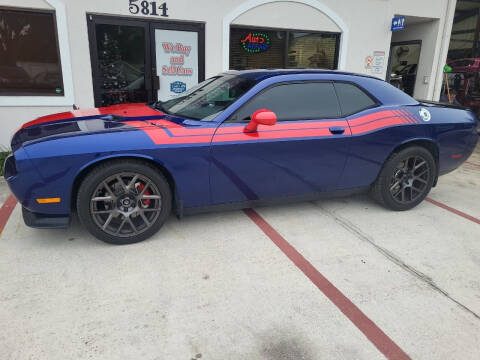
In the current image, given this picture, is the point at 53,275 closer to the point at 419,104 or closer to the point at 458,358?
the point at 458,358

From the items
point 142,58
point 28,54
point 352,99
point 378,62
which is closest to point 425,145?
point 352,99

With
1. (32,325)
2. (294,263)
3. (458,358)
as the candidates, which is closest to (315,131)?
(294,263)

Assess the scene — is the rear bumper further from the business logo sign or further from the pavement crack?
the business logo sign

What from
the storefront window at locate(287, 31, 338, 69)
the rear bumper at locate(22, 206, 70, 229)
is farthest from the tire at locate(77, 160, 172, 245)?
the storefront window at locate(287, 31, 338, 69)

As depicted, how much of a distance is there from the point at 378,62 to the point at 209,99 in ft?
22.0

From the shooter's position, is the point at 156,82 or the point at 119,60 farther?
the point at 156,82

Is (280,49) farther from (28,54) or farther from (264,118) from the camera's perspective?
(264,118)

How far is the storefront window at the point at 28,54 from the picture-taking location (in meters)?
6.16

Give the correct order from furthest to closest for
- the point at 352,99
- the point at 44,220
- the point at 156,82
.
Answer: the point at 156,82 → the point at 352,99 → the point at 44,220

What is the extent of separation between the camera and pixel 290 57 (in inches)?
325

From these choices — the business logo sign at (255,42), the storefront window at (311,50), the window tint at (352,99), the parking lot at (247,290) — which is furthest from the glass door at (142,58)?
the window tint at (352,99)

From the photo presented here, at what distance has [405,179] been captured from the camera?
4238mm

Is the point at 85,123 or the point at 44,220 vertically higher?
the point at 85,123

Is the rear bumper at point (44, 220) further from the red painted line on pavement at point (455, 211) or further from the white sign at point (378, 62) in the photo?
the white sign at point (378, 62)
